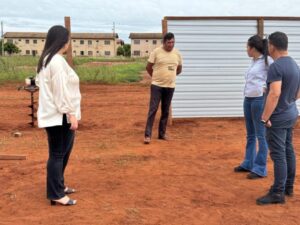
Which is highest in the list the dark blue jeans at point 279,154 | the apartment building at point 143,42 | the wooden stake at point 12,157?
the apartment building at point 143,42

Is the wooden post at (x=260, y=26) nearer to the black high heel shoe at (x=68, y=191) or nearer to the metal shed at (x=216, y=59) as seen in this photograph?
the metal shed at (x=216, y=59)

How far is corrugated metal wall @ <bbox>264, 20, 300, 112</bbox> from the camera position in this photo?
9.08 metres

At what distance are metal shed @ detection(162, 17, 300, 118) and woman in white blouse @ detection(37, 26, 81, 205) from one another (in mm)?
5027

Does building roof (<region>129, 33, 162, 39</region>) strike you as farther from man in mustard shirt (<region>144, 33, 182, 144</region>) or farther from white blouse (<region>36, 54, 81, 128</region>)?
white blouse (<region>36, 54, 81, 128</region>)

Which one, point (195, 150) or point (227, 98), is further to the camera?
point (227, 98)

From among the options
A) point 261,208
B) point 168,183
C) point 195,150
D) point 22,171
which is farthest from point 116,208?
point 195,150

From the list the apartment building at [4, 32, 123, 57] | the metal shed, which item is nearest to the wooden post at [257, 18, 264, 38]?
the metal shed

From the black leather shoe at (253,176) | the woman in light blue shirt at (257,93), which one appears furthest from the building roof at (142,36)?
the black leather shoe at (253,176)

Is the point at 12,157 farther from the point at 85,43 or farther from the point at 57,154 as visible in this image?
the point at 85,43

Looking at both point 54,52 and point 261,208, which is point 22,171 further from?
point 261,208

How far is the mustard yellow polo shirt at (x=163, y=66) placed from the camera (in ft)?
23.4

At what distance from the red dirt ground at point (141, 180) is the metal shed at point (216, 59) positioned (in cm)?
38

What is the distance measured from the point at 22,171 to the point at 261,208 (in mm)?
3133

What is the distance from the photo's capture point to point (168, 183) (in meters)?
5.11
